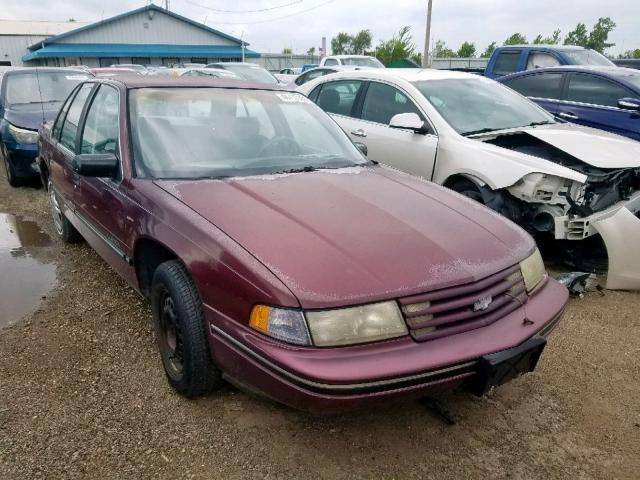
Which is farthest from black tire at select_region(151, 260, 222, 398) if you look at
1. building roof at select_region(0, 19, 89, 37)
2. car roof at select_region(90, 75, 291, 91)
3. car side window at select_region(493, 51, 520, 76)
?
building roof at select_region(0, 19, 89, 37)

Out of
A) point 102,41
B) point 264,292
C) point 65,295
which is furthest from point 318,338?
point 102,41

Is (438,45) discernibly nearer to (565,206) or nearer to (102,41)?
(102,41)

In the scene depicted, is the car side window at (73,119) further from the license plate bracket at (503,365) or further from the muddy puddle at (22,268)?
the license plate bracket at (503,365)

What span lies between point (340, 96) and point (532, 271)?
4.03m

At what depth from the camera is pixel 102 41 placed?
121ft

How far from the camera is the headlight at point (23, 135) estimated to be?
6758mm

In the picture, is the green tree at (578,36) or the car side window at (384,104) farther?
the green tree at (578,36)

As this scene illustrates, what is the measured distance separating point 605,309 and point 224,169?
2.88m

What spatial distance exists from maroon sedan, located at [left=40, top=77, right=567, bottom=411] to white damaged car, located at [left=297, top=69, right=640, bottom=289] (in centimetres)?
140

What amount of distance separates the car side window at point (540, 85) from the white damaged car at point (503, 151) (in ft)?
6.44

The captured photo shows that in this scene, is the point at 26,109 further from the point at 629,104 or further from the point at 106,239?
the point at 629,104

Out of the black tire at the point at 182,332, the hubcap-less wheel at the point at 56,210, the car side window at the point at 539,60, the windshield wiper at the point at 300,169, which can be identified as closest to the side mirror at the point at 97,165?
the black tire at the point at 182,332

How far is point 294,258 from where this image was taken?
212cm

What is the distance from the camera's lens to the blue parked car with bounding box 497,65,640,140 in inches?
245
